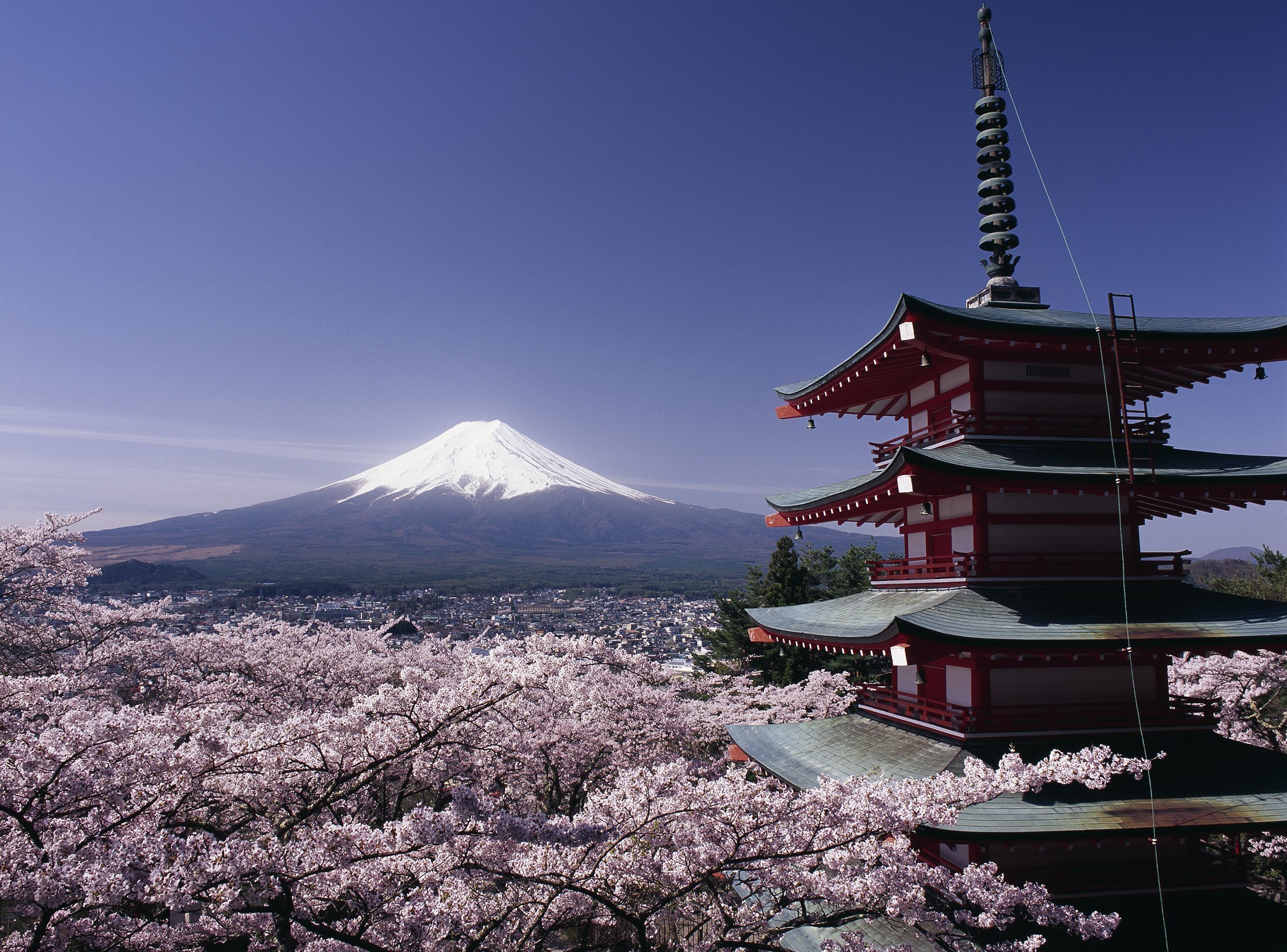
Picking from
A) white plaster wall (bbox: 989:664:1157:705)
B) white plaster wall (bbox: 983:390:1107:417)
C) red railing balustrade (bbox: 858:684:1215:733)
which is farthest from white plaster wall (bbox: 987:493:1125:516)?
red railing balustrade (bbox: 858:684:1215:733)

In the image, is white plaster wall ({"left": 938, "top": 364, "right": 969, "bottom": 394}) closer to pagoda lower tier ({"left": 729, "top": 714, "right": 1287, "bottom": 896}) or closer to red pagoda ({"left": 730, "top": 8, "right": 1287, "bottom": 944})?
red pagoda ({"left": 730, "top": 8, "right": 1287, "bottom": 944})

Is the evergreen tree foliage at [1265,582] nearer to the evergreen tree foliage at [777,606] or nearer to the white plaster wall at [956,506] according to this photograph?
the evergreen tree foliage at [777,606]

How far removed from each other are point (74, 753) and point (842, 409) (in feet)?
34.8

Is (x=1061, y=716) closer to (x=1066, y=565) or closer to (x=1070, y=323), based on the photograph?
(x=1066, y=565)

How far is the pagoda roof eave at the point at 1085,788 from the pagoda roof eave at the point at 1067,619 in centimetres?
135

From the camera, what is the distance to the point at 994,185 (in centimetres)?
1025

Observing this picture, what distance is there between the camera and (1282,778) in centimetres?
725

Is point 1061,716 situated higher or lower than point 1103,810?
higher

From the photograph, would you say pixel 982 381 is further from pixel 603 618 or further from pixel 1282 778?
pixel 603 618

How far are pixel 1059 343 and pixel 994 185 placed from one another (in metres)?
3.32

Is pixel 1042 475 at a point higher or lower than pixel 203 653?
higher

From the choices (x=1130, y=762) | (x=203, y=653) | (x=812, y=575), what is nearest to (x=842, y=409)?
(x=1130, y=762)

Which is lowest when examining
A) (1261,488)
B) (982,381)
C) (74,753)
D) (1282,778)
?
(1282,778)

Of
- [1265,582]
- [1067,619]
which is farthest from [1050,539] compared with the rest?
[1265,582]
